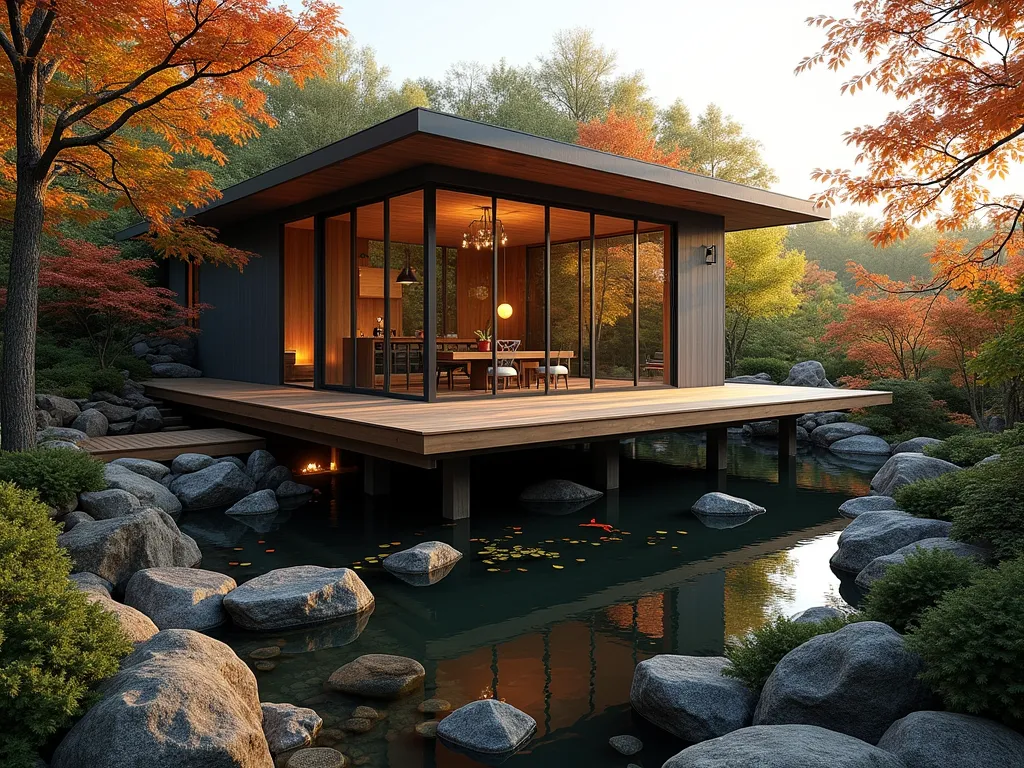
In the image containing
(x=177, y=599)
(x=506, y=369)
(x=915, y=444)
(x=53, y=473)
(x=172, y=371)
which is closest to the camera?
(x=177, y=599)

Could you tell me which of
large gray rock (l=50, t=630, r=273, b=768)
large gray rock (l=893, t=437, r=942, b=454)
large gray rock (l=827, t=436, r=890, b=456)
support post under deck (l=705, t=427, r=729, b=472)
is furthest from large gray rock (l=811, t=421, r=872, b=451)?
large gray rock (l=50, t=630, r=273, b=768)

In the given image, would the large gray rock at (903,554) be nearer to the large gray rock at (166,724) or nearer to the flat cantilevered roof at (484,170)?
the large gray rock at (166,724)

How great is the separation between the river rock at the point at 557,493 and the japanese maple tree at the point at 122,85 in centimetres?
408

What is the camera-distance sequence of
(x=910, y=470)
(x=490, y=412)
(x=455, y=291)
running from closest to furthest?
(x=910, y=470) < (x=490, y=412) < (x=455, y=291)

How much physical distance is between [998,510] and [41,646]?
4.81 metres

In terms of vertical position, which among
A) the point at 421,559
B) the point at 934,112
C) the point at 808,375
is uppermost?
the point at 934,112

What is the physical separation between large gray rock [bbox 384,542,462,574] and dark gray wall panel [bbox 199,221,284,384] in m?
6.87

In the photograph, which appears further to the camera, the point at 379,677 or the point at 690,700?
the point at 379,677

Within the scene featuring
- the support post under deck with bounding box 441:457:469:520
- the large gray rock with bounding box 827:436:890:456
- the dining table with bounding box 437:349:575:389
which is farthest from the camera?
the large gray rock with bounding box 827:436:890:456

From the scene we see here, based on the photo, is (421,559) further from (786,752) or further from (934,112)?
(934,112)

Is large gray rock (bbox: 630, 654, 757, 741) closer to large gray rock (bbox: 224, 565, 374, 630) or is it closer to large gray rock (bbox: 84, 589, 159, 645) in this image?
large gray rock (bbox: 224, 565, 374, 630)

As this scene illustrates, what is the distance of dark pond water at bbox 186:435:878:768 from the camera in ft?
11.0

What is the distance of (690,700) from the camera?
3.16 meters

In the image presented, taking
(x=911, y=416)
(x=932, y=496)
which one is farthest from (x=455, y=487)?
(x=911, y=416)
